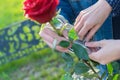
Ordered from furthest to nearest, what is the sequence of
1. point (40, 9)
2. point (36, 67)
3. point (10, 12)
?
point (10, 12)
point (36, 67)
point (40, 9)

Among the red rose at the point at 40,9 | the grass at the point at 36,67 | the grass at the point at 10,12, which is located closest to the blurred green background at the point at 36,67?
the grass at the point at 36,67

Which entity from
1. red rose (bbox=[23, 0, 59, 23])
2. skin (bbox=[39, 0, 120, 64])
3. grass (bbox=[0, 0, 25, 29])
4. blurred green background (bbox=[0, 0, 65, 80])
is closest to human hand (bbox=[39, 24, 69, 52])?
skin (bbox=[39, 0, 120, 64])

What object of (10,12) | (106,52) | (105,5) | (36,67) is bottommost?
(106,52)

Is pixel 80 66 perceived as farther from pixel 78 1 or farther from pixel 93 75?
pixel 78 1

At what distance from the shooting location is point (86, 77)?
4.63 ft

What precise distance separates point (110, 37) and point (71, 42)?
239 millimetres

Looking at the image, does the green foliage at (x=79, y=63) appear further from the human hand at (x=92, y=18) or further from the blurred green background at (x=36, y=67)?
the blurred green background at (x=36, y=67)

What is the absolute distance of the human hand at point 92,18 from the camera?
1.24m

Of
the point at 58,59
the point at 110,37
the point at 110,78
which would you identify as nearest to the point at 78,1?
the point at 110,37

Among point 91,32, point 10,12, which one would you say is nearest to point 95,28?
point 91,32

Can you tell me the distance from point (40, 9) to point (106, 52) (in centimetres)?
24

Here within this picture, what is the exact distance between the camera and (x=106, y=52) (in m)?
1.25

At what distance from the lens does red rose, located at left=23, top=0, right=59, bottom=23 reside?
1128 mm

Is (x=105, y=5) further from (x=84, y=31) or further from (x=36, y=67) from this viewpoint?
(x=36, y=67)
